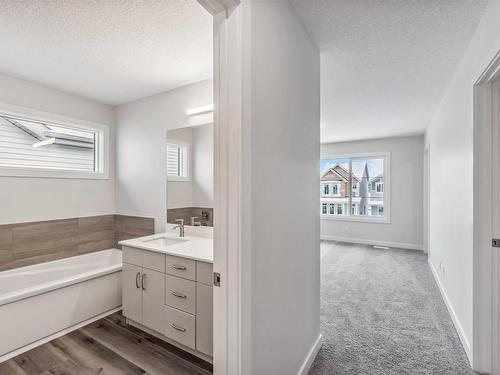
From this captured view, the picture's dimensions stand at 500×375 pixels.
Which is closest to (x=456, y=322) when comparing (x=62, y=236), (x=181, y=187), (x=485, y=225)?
(x=485, y=225)

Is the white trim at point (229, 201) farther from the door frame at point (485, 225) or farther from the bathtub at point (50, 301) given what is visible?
the bathtub at point (50, 301)

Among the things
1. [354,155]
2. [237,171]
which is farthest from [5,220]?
[354,155]

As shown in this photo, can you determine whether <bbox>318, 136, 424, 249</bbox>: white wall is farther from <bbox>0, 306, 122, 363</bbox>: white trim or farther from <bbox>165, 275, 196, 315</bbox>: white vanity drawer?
<bbox>0, 306, 122, 363</bbox>: white trim

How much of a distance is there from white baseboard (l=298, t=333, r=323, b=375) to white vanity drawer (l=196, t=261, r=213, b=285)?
2.75 ft

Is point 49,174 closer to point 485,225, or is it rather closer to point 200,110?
point 200,110

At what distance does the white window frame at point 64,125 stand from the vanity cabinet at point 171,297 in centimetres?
138

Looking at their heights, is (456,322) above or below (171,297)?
below

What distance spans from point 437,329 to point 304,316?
59.9 inches

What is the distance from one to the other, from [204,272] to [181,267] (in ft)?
0.74

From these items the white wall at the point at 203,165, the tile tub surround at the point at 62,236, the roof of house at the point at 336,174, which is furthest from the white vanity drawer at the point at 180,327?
the roof of house at the point at 336,174

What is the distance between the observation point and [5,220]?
260cm

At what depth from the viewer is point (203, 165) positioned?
270cm

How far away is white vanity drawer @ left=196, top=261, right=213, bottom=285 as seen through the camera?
190 cm

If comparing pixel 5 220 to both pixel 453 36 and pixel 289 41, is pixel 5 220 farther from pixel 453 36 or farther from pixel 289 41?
pixel 453 36
